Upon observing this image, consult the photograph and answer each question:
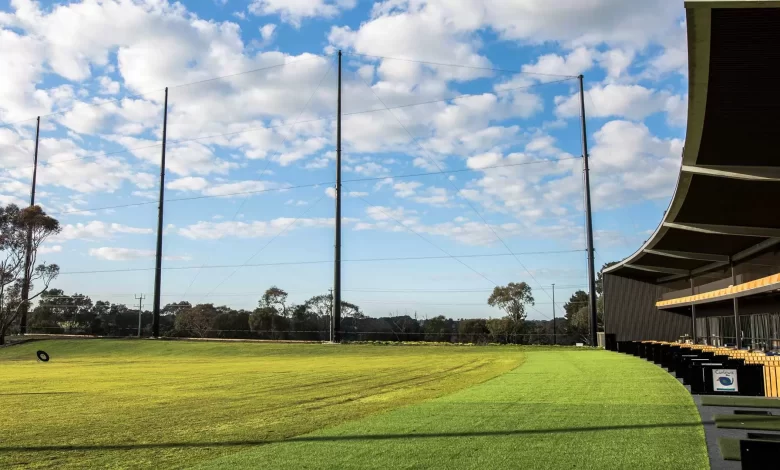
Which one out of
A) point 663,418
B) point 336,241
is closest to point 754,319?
point 336,241

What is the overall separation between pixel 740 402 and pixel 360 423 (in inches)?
277

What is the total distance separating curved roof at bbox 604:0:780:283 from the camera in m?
8.04

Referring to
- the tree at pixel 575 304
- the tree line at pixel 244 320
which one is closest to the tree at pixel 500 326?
the tree line at pixel 244 320

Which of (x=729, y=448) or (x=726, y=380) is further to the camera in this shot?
(x=726, y=380)

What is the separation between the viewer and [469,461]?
725 cm

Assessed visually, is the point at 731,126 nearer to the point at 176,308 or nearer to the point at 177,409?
the point at 177,409

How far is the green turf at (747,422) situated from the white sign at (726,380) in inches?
154

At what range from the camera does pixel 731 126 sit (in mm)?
11789

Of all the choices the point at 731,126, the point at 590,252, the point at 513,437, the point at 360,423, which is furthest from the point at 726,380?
the point at 590,252

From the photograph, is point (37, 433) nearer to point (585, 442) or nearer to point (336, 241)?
point (585, 442)

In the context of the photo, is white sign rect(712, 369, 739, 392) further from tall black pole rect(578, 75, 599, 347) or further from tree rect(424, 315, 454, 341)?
tree rect(424, 315, 454, 341)

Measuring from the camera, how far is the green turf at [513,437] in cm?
729

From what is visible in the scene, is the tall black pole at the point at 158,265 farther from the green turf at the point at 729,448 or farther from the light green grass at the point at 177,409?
the green turf at the point at 729,448

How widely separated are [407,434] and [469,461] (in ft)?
6.28
